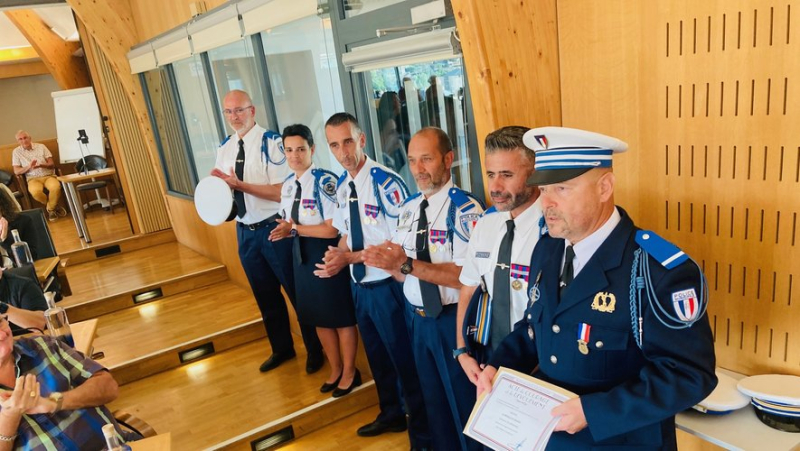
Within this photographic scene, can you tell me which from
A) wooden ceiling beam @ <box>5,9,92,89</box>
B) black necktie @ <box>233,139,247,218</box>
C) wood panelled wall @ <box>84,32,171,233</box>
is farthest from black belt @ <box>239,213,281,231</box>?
wooden ceiling beam @ <box>5,9,92,89</box>

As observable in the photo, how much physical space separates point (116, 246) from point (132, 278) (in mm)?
1383

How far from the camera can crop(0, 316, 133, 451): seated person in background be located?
182 centimetres

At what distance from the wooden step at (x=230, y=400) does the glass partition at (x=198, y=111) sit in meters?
2.27

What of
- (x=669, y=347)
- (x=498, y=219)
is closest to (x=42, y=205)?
(x=498, y=219)

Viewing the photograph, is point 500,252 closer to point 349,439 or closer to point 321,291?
point 321,291

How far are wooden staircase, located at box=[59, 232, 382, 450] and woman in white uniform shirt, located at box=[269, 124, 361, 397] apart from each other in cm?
63

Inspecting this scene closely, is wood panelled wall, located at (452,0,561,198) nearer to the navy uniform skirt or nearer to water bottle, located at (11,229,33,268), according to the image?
the navy uniform skirt

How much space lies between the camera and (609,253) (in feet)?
4.58

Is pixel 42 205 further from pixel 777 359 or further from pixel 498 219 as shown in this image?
pixel 777 359

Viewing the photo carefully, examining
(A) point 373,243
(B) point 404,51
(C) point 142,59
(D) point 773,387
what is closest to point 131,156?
(C) point 142,59

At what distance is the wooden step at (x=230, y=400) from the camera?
3.38 meters

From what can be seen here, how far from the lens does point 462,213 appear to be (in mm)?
2234

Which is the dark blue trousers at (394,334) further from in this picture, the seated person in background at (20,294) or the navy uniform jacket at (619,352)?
the seated person in background at (20,294)

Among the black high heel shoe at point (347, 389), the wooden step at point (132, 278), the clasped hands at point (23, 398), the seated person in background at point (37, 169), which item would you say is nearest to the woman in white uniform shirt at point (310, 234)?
the black high heel shoe at point (347, 389)
